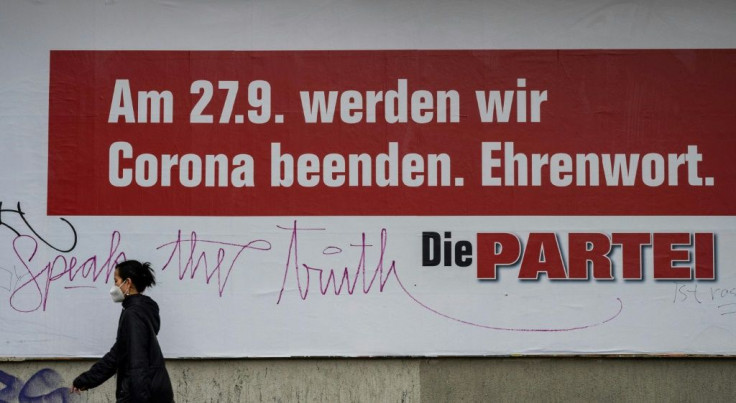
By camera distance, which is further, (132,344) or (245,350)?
(245,350)

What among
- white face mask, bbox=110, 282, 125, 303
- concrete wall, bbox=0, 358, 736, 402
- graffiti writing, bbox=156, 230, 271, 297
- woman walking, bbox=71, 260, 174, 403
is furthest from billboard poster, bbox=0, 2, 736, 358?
woman walking, bbox=71, 260, 174, 403

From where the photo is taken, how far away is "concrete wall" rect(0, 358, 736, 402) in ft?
23.0

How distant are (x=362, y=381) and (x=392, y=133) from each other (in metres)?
1.93

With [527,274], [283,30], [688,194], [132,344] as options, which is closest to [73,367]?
[132,344]

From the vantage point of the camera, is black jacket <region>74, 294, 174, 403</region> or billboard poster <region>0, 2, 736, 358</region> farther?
billboard poster <region>0, 2, 736, 358</region>

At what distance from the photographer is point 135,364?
18.1ft

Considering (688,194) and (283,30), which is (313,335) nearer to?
(283,30)

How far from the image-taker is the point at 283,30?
714 centimetres

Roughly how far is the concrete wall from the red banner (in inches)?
46.2

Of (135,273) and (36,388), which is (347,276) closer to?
(135,273)

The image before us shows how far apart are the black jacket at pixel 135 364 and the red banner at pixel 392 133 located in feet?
5.15

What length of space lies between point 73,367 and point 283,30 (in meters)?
3.07

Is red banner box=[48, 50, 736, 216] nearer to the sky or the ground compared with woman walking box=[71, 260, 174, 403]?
nearer to the sky

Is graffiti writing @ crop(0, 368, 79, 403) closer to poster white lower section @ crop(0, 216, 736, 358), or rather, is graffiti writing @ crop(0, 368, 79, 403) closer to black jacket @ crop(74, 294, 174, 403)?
poster white lower section @ crop(0, 216, 736, 358)
